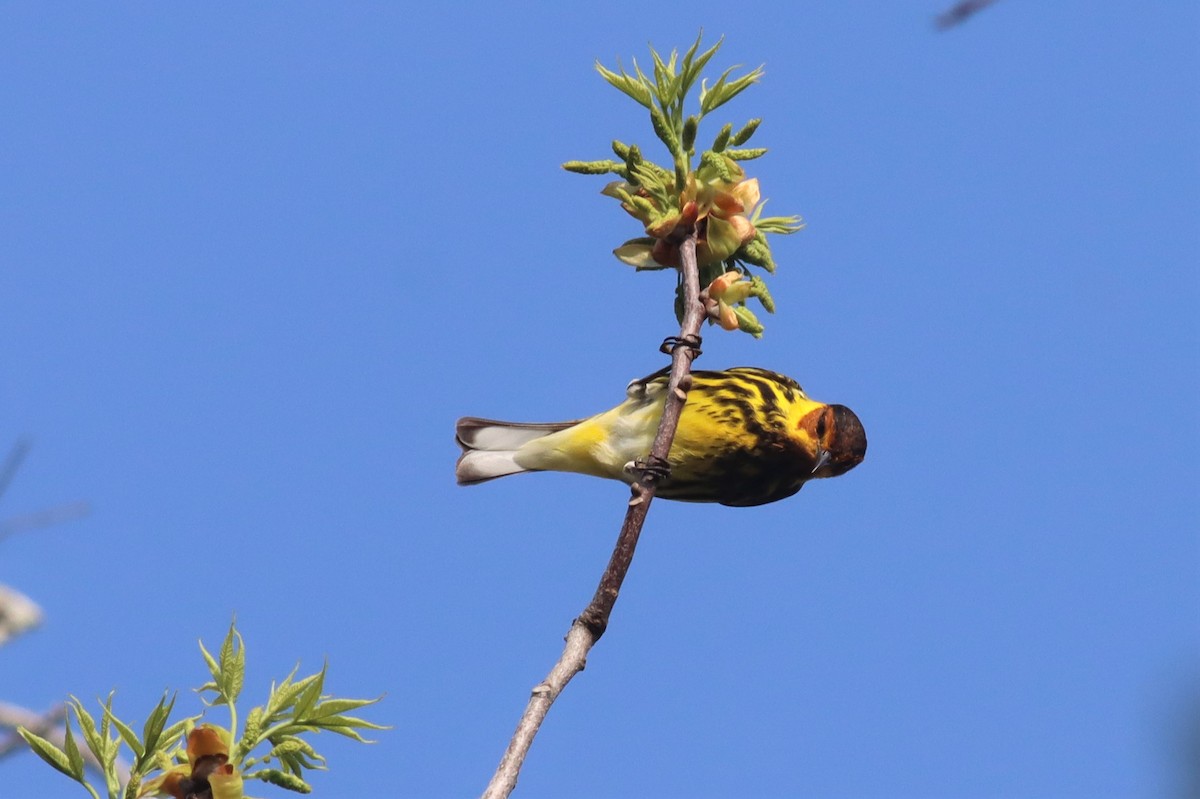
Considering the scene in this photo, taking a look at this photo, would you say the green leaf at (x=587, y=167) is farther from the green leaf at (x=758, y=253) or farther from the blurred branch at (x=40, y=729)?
the blurred branch at (x=40, y=729)

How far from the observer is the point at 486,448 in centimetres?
620

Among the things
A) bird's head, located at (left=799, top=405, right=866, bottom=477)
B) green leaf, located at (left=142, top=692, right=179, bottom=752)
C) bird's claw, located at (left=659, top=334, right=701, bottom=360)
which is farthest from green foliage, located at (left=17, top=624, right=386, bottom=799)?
bird's head, located at (left=799, top=405, right=866, bottom=477)

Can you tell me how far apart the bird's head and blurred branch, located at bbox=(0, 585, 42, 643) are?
9.81ft

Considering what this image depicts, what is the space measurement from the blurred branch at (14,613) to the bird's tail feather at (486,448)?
9.34 feet

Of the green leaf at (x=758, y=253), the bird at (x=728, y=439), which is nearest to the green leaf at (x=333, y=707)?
the green leaf at (x=758, y=253)

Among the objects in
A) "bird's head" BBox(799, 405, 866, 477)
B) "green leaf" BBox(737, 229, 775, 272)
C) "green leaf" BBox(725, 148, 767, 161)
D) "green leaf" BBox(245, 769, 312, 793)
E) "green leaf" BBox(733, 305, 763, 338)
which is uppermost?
"bird's head" BBox(799, 405, 866, 477)

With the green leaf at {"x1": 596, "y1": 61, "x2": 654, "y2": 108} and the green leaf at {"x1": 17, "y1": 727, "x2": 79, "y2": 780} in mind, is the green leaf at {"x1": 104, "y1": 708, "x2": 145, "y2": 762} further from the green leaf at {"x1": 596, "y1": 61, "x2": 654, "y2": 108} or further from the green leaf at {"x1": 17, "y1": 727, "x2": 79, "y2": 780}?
the green leaf at {"x1": 596, "y1": 61, "x2": 654, "y2": 108}

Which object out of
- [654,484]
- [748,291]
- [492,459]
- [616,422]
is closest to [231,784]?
[654,484]

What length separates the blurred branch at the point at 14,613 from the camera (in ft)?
11.0

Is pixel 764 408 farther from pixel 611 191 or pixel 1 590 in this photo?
pixel 1 590

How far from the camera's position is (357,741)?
292cm

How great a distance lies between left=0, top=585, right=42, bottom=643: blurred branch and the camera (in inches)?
132

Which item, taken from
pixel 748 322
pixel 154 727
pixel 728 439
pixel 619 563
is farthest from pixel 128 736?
pixel 728 439

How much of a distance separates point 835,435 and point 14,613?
316cm
